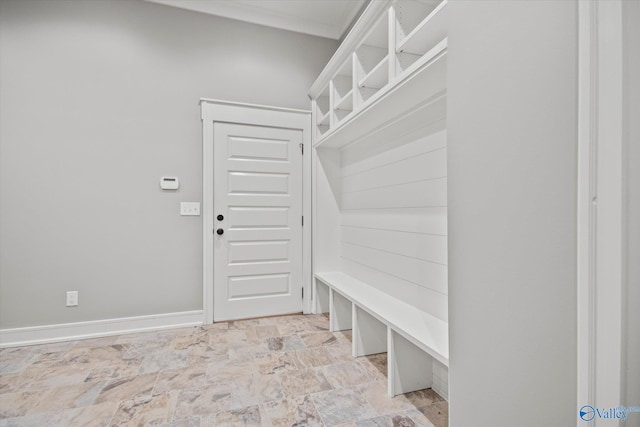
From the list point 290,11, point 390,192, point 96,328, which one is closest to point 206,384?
point 96,328

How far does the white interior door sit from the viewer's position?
9.95 feet

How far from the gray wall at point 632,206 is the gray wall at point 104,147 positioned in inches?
118

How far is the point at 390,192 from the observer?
234cm

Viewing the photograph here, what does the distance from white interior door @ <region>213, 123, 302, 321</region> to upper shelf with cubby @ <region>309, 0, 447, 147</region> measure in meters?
0.64

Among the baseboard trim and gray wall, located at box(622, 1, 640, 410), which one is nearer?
gray wall, located at box(622, 1, 640, 410)

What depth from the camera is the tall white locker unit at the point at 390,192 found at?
69.1 inches

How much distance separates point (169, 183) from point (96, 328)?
55.4 inches

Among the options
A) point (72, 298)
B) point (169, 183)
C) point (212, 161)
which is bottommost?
point (72, 298)

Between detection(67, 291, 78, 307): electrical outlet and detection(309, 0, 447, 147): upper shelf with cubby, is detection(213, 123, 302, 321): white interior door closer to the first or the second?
detection(309, 0, 447, 147): upper shelf with cubby

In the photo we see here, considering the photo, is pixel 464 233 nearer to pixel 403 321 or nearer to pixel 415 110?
pixel 403 321

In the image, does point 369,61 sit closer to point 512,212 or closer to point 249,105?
point 249,105

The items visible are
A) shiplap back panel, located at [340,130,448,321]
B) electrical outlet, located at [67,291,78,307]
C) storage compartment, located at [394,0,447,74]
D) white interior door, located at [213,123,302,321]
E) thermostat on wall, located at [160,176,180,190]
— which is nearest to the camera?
storage compartment, located at [394,0,447,74]

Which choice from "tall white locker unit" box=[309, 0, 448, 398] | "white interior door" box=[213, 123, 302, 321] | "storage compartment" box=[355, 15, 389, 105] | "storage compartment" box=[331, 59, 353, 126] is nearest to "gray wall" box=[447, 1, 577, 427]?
"tall white locker unit" box=[309, 0, 448, 398]

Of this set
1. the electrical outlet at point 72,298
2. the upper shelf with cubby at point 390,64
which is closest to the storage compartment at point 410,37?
the upper shelf with cubby at point 390,64
